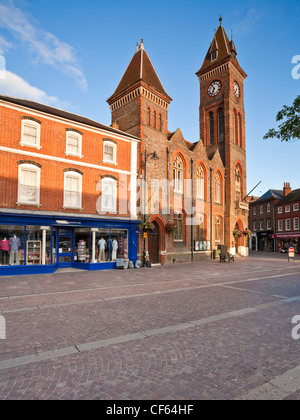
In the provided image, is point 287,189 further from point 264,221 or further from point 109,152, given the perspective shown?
point 109,152

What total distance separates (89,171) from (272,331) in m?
14.8

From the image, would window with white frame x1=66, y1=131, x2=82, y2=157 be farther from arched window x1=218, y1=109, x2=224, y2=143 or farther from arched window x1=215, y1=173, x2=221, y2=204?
arched window x1=218, y1=109, x2=224, y2=143

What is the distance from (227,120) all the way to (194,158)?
27.0ft

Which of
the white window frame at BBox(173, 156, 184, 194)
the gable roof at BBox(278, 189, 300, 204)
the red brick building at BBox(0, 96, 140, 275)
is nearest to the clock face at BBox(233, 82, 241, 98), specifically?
the white window frame at BBox(173, 156, 184, 194)

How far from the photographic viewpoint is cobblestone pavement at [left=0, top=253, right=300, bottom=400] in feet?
11.8

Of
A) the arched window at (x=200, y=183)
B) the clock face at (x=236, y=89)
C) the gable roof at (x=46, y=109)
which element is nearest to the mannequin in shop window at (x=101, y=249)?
the gable roof at (x=46, y=109)

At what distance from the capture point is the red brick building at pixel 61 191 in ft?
48.2

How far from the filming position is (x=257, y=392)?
11.5 ft

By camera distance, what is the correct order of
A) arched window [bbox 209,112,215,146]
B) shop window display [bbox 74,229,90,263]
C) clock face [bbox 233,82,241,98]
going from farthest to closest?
arched window [bbox 209,112,215,146]
clock face [bbox 233,82,241,98]
shop window display [bbox 74,229,90,263]

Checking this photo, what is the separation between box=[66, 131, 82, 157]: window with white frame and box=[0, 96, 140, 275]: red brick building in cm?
6

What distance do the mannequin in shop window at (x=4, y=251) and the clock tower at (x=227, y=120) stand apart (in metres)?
22.6

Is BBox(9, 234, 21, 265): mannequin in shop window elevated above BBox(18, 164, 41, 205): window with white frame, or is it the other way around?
BBox(18, 164, 41, 205): window with white frame

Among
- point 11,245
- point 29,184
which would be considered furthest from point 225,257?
point 11,245

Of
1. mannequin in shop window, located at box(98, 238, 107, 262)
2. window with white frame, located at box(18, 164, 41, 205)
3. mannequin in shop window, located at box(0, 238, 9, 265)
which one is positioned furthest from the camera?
mannequin in shop window, located at box(98, 238, 107, 262)
